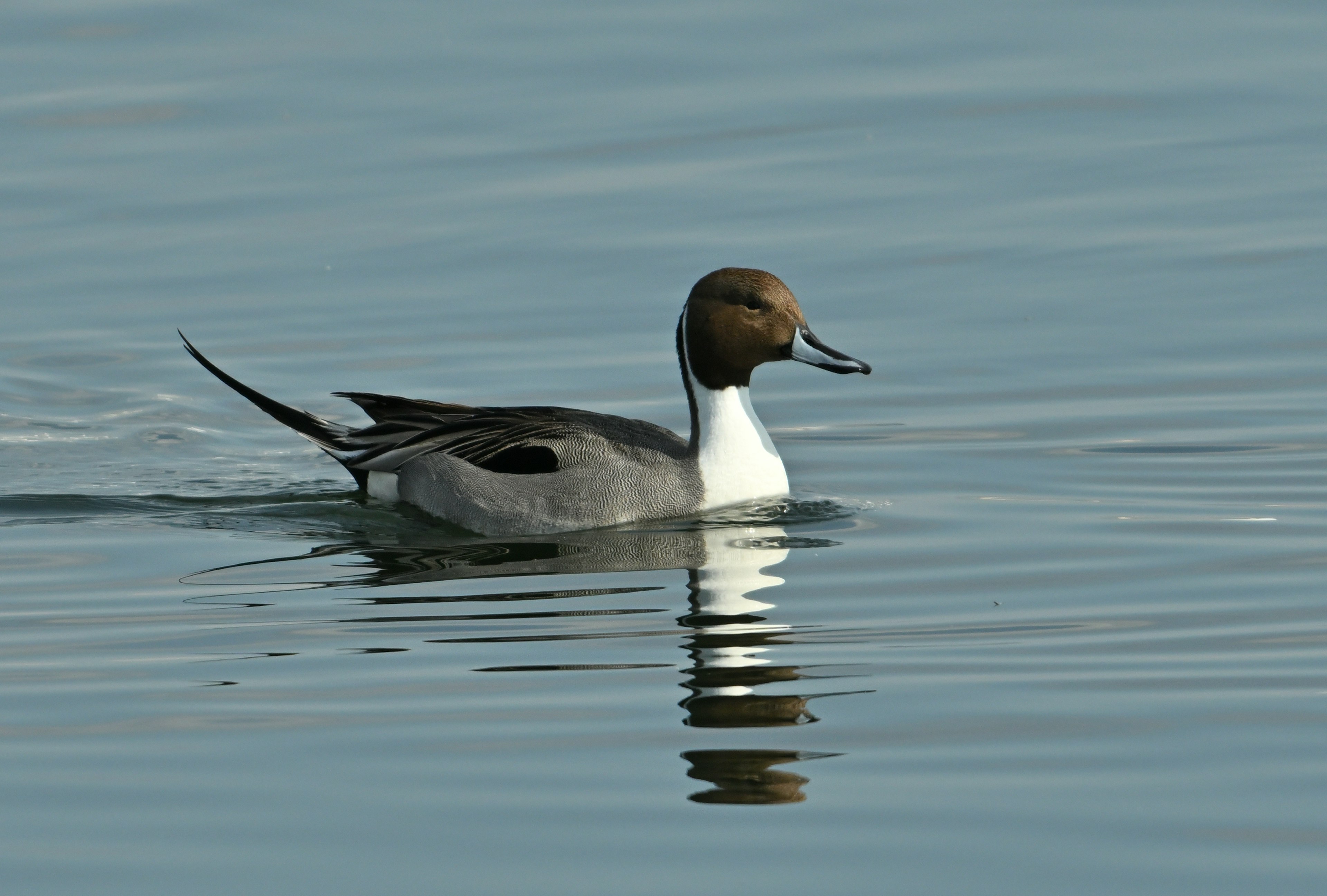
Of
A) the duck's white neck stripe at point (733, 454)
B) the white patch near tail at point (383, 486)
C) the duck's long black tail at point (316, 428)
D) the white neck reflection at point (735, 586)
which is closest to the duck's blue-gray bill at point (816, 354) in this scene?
the duck's white neck stripe at point (733, 454)

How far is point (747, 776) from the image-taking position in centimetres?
517

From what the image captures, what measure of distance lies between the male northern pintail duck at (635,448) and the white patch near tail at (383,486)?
4.2 inches

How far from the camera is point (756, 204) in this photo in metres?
13.6

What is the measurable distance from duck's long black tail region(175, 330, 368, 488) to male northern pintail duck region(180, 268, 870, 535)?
0.77 feet

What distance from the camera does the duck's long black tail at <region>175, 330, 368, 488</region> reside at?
9.62 meters

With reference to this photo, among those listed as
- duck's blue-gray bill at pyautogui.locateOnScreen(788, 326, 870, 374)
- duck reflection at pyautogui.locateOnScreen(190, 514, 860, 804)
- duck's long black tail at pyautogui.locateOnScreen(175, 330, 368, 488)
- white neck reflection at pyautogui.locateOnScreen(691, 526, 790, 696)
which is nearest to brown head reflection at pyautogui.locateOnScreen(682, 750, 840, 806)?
duck reflection at pyautogui.locateOnScreen(190, 514, 860, 804)

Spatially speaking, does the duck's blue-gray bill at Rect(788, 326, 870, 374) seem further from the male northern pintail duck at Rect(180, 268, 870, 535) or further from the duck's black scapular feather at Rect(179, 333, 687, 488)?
the duck's black scapular feather at Rect(179, 333, 687, 488)

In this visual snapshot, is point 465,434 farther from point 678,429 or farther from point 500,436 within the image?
point 678,429

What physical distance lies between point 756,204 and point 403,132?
3154 mm

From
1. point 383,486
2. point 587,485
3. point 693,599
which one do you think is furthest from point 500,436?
point 693,599

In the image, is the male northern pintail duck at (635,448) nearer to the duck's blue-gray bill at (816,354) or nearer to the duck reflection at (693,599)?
the duck's blue-gray bill at (816,354)

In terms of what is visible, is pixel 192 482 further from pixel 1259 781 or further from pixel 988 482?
pixel 1259 781

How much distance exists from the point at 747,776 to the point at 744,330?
13.6 feet

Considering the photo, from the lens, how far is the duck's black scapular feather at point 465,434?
8961 millimetres
